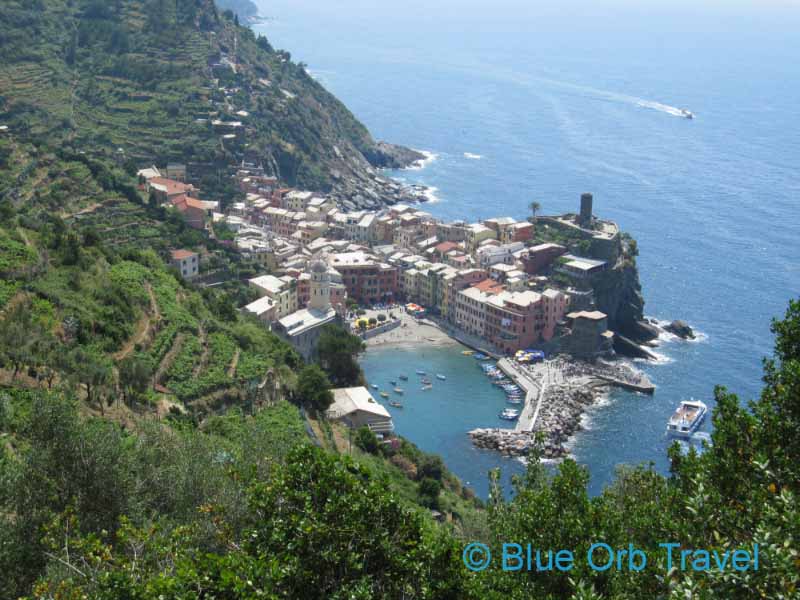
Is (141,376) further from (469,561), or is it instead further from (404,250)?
(404,250)

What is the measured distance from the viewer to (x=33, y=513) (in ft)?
46.7

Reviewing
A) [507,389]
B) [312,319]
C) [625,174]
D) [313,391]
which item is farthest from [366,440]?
[625,174]

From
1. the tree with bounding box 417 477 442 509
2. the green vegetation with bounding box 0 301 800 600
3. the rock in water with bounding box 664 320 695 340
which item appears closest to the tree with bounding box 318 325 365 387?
the tree with bounding box 417 477 442 509

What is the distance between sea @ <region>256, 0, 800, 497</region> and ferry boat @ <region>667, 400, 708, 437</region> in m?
1.04

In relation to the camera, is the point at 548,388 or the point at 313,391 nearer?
the point at 313,391

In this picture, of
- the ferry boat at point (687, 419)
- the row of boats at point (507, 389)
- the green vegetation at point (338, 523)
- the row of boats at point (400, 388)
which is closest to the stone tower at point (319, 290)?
the row of boats at point (400, 388)

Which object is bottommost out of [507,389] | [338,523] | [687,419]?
[507,389]

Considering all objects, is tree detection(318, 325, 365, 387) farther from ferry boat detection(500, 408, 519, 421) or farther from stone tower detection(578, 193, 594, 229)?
stone tower detection(578, 193, 594, 229)

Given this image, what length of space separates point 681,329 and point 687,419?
538 inches

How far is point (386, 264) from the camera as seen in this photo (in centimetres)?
6200

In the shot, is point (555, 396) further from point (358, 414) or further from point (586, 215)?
point (586, 215)

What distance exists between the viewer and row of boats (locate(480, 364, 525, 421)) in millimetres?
46219

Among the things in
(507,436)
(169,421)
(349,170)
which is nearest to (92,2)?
(349,170)

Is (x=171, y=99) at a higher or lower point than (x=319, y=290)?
higher
